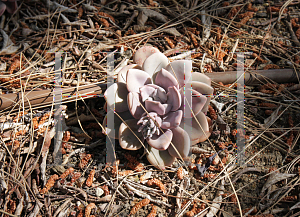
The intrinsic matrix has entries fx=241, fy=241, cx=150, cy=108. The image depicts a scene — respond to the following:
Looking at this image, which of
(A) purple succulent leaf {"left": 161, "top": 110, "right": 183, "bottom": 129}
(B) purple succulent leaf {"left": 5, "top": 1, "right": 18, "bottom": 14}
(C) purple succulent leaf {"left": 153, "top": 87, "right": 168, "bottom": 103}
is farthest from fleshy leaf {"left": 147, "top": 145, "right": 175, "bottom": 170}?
(B) purple succulent leaf {"left": 5, "top": 1, "right": 18, "bottom": 14}

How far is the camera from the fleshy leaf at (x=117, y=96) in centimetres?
124

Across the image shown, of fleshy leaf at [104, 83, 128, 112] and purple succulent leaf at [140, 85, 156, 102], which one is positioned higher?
purple succulent leaf at [140, 85, 156, 102]

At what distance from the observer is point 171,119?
1.21 metres

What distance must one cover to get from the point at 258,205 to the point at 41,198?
3.65ft

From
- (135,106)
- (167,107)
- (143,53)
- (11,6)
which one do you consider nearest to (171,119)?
(167,107)

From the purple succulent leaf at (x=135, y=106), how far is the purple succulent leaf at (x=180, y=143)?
20 cm

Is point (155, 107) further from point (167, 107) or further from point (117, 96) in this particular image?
point (117, 96)

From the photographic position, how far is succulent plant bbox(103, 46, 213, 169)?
1.19 m

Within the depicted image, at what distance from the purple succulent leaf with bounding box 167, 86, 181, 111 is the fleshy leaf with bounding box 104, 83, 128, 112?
236 millimetres

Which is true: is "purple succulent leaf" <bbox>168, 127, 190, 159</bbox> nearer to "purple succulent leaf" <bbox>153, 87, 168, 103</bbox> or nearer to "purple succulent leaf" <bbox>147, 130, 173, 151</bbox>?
"purple succulent leaf" <bbox>147, 130, 173, 151</bbox>

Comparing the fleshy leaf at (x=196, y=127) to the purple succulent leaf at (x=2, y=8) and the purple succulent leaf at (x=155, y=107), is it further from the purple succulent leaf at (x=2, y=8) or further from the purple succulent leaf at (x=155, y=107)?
the purple succulent leaf at (x=2, y=8)

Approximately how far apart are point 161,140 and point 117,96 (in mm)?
323

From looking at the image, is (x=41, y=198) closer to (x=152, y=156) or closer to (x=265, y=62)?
(x=152, y=156)

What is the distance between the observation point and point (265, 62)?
66.1 inches
